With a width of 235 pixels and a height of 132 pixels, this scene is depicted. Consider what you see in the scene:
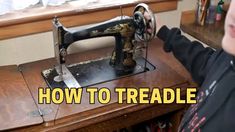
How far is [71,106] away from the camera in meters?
1.02

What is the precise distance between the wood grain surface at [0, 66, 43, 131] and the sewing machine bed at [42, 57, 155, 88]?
3.9 inches

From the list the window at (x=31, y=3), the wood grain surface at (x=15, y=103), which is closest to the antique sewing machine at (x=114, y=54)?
the wood grain surface at (x=15, y=103)

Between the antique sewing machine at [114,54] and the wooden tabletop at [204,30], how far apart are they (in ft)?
1.23

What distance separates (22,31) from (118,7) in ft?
1.41

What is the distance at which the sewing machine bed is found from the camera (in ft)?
3.72

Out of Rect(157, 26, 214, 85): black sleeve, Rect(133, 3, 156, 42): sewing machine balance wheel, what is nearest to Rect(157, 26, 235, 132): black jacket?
Rect(157, 26, 214, 85): black sleeve

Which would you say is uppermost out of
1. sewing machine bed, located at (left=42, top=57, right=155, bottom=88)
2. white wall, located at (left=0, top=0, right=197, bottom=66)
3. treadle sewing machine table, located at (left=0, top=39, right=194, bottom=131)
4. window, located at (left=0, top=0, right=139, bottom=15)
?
window, located at (left=0, top=0, right=139, bottom=15)

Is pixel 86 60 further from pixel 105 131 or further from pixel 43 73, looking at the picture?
pixel 105 131

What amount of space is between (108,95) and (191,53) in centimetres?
33

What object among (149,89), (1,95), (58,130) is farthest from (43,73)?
(149,89)

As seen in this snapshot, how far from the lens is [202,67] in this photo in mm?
1042

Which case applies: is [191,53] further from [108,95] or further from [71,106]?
[71,106]

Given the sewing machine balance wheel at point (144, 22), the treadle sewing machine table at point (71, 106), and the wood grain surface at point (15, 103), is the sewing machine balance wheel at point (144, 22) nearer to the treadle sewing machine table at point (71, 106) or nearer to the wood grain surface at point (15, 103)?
the treadle sewing machine table at point (71, 106)

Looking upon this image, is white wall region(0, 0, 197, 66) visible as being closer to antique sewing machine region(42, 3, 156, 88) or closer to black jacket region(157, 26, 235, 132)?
antique sewing machine region(42, 3, 156, 88)
